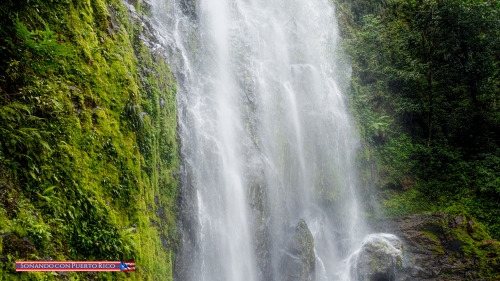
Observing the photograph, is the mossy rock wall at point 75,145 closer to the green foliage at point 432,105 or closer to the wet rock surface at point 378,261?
the wet rock surface at point 378,261

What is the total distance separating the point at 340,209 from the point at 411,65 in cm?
1000

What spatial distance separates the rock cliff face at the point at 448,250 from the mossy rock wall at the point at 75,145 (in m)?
13.0

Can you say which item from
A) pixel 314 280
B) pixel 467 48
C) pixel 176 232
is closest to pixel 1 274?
pixel 176 232

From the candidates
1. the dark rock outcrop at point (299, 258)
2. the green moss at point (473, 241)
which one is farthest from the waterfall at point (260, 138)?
the green moss at point (473, 241)

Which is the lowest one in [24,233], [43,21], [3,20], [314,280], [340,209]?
[314,280]

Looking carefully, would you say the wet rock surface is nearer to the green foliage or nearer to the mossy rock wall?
the green foliage

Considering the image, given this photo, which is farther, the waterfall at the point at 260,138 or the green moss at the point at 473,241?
the green moss at the point at 473,241

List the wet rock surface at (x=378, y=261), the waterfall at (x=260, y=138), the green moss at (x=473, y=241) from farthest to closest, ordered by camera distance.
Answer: the green moss at (x=473, y=241) < the wet rock surface at (x=378, y=261) < the waterfall at (x=260, y=138)

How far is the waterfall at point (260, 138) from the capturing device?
10945 millimetres

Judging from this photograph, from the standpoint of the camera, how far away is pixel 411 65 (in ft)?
59.3

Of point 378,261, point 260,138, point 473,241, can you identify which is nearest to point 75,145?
point 260,138

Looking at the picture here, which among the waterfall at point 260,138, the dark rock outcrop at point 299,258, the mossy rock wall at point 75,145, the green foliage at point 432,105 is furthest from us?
the green foliage at point 432,105

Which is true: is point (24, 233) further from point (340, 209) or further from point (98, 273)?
point (340, 209)

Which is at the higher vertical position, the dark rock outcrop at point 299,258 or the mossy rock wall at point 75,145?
the mossy rock wall at point 75,145
